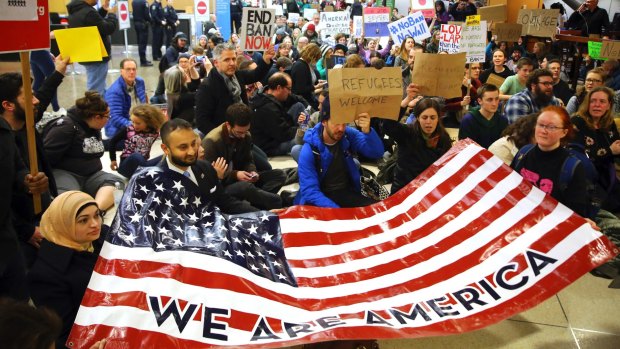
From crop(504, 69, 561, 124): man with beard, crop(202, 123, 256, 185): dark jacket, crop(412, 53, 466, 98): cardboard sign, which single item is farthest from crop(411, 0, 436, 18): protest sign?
crop(202, 123, 256, 185): dark jacket

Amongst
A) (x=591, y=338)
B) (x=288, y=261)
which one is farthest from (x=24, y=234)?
(x=591, y=338)

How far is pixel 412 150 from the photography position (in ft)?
16.3

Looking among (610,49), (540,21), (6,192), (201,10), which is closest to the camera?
(6,192)

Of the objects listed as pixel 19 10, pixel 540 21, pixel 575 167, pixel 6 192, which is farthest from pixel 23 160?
pixel 540 21

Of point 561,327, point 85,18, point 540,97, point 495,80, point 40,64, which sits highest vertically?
point 85,18

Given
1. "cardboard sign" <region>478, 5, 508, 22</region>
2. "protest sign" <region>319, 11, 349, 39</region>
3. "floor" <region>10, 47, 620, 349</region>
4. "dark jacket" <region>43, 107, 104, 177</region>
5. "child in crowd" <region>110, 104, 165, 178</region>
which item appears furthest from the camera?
"protest sign" <region>319, 11, 349, 39</region>

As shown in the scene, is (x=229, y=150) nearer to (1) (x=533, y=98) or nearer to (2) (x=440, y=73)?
(2) (x=440, y=73)

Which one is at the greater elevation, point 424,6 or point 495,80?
point 424,6

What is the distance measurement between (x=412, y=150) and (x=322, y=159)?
0.79 metres

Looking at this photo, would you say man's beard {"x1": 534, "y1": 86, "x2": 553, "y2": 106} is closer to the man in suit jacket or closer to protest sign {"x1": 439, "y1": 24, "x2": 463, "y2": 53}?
protest sign {"x1": 439, "y1": 24, "x2": 463, "y2": 53}

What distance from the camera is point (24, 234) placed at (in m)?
3.84

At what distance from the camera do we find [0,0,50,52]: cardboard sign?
11.2ft

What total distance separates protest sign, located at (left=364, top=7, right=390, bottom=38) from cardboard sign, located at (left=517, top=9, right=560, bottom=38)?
2.95m

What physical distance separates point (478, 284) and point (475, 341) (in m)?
0.67
